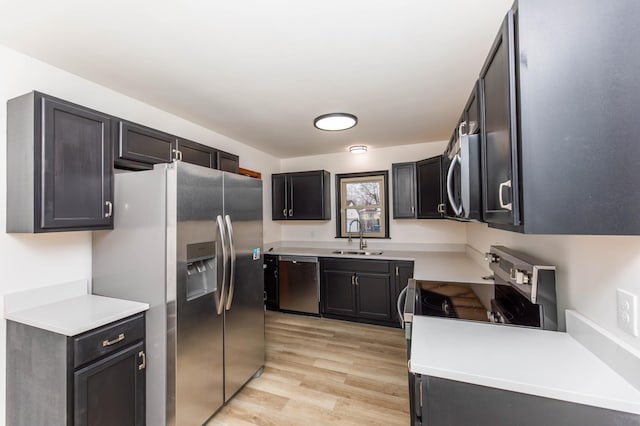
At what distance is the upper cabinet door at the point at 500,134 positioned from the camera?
74 centimetres

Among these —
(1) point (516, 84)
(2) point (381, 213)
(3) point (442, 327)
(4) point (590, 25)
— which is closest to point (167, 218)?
(3) point (442, 327)

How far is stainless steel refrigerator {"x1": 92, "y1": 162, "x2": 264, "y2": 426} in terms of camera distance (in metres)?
1.62

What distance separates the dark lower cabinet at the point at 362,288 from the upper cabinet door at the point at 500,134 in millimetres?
2564

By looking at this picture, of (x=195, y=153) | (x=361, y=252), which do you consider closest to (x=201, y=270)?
A: (x=195, y=153)

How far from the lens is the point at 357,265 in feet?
11.8

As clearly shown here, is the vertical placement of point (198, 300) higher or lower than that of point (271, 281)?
higher

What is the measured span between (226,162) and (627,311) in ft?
9.41

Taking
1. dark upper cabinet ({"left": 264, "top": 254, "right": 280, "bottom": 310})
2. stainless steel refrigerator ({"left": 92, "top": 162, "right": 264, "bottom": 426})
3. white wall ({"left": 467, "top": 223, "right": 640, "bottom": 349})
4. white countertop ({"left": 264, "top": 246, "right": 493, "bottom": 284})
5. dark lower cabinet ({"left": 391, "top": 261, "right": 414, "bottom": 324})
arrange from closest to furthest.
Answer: white wall ({"left": 467, "top": 223, "right": 640, "bottom": 349}) → stainless steel refrigerator ({"left": 92, "top": 162, "right": 264, "bottom": 426}) → white countertop ({"left": 264, "top": 246, "right": 493, "bottom": 284}) → dark lower cabinet ({"left": 391, "top": 261, "right": 414, "bottom": 324}) → dark upper cabinet ({"left": 264, "top": 254, "right": 280, "bottom": 310})

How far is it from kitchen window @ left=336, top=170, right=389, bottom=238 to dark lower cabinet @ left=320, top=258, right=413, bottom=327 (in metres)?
0.76

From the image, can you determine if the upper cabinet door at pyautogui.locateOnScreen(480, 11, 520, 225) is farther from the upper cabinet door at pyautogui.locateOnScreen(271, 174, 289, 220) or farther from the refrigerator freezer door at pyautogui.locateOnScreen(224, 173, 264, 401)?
the upper cabinet door at pyautogui.locateOnScreen(271, 174, 289, 220)

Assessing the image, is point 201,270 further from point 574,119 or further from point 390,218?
point 390,218

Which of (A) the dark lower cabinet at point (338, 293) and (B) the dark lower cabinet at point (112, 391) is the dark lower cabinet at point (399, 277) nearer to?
(A) the dark lower cabinet at point (338, 293)

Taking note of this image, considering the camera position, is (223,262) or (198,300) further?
(223,262)

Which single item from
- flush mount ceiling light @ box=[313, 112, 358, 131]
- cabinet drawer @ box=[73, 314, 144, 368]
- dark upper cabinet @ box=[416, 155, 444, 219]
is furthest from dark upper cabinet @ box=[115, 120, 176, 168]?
dark upper cabinet @ box=[416, 155, 444, 219]
